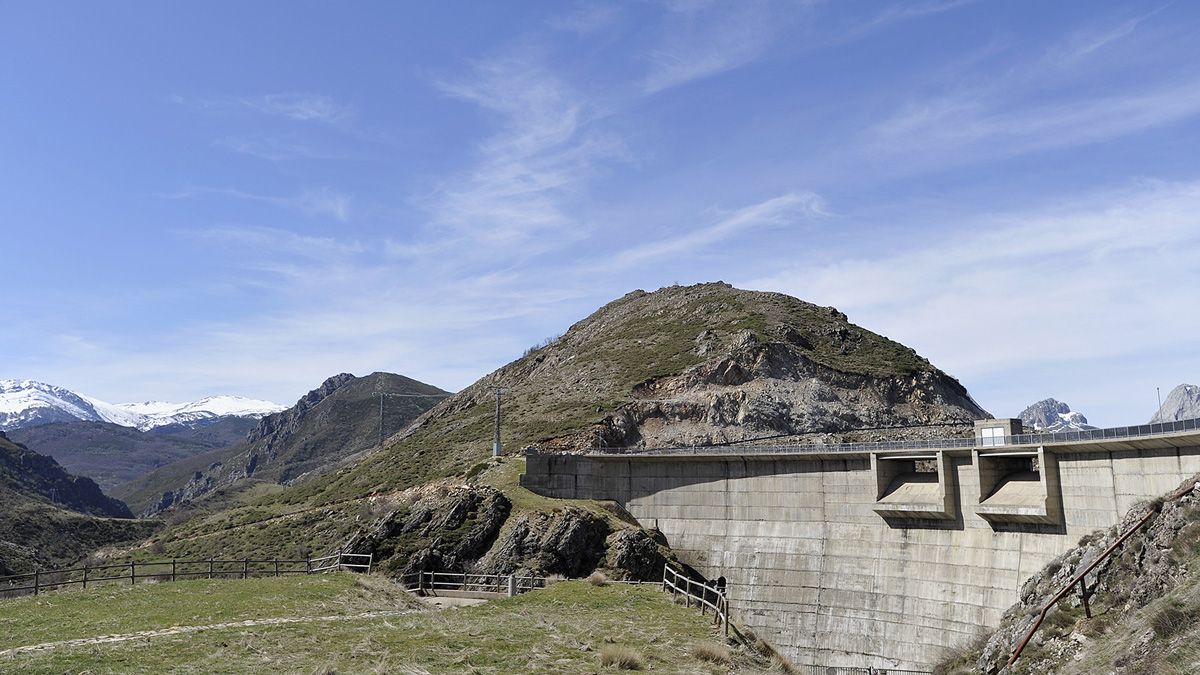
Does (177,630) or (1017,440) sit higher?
(1017,440)

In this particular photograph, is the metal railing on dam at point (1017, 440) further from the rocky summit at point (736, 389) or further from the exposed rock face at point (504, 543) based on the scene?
the rocky summit at point (736, 389)

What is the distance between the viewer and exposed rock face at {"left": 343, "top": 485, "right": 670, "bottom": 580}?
183ft

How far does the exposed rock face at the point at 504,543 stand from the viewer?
5575cm

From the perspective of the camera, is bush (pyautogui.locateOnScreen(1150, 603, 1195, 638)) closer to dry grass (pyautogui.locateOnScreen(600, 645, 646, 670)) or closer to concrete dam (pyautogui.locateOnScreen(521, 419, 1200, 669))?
dry grass (pyautogui.locateOnScreen(600, 645, 646, 670))

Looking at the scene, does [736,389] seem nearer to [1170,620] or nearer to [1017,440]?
[1017,440]

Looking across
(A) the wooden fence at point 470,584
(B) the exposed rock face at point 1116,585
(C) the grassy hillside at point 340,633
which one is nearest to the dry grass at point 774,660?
(C) the grassy hillside at point 340,633

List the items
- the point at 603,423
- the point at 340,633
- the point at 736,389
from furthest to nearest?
the point at 736,389
the point at 603,423
the point at 340,633

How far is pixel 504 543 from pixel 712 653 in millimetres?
30657

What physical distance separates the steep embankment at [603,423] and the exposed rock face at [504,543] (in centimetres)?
10

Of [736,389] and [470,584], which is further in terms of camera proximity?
[736,389]

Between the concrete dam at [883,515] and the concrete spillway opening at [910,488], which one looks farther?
the concrete spillway opening at [910,488]

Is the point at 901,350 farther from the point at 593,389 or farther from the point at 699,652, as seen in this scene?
the point at 699,652

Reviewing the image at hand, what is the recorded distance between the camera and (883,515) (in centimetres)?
5131

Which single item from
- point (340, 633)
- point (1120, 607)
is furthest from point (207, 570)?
point (1120, 607)
